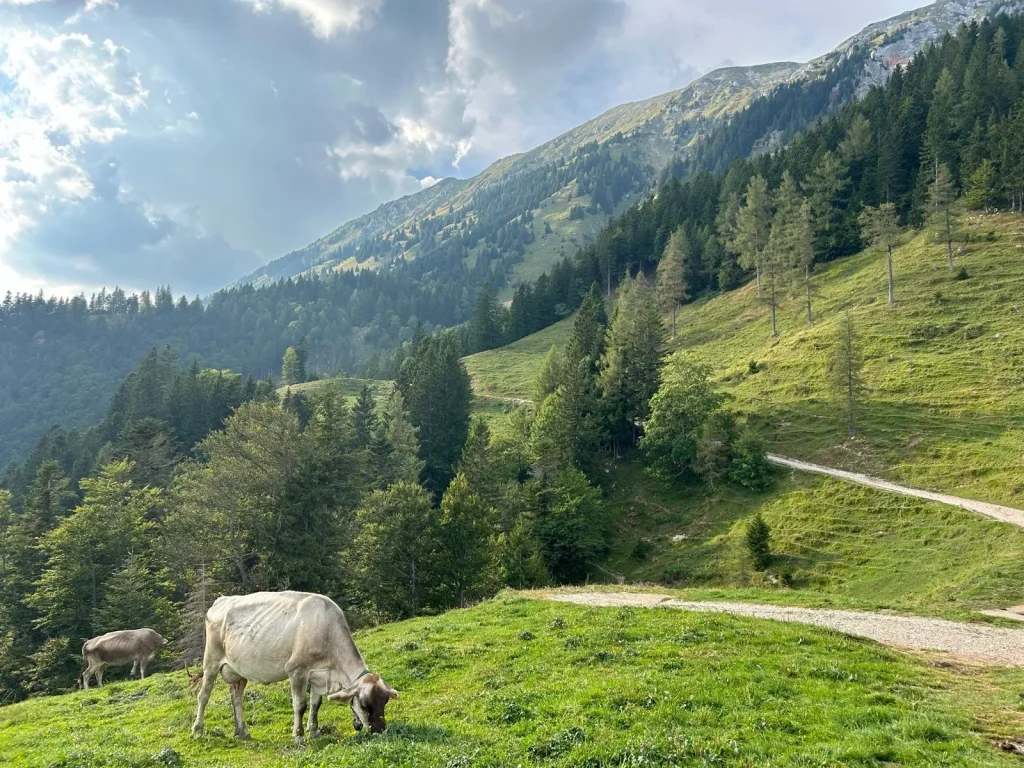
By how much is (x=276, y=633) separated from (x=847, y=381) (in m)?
61.1

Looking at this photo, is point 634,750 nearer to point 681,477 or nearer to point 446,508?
point 446,508

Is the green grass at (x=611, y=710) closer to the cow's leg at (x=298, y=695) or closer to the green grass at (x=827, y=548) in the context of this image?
the cow's leg at (x=298, y=695)

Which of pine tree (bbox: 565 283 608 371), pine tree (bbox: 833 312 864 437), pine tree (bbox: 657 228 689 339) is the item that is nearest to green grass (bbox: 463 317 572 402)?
pine tree (bbox: 565 283 608 371)

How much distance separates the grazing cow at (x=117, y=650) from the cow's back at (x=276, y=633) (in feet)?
79.9

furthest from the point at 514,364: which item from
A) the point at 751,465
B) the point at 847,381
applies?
the point at 847,381

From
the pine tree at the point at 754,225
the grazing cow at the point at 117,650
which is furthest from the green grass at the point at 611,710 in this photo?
the pine tree at the point at 754,225

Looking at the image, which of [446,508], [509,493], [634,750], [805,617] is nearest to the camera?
[634,750]

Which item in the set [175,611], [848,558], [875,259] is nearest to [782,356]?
[875,259]

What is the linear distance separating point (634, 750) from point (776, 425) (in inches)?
2392

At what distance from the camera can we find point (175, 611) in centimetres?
4791

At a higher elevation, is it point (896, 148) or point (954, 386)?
point (896, 148)

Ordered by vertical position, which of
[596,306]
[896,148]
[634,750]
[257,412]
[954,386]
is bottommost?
[634,750]

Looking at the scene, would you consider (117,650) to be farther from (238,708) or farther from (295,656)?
(295,656)

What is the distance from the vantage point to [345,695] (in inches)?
452
